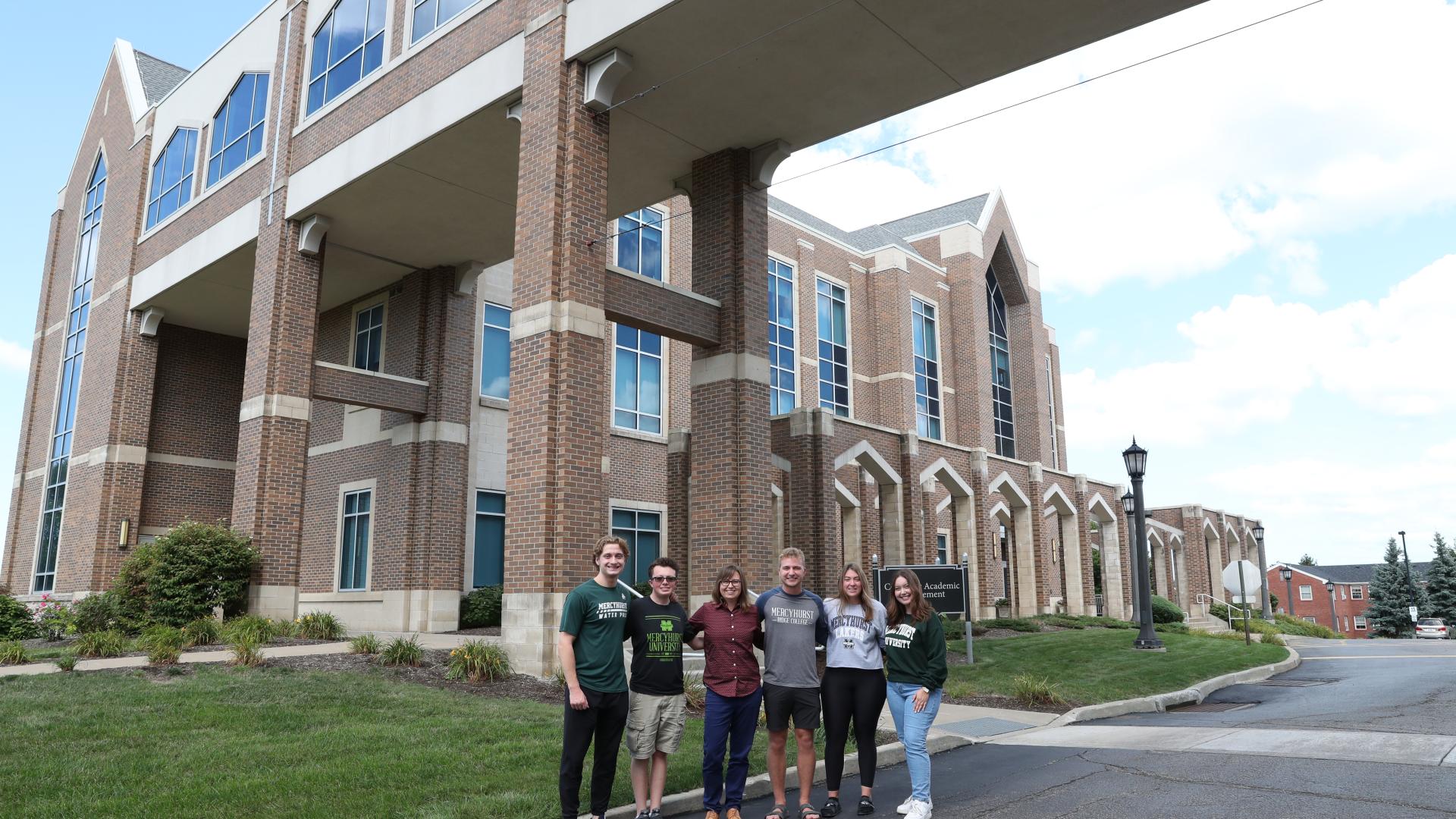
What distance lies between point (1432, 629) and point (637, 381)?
156ft

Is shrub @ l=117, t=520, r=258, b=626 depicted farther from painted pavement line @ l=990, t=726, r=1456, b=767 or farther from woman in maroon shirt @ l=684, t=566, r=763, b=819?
woman in maroon shirt @ l=684, t=566, r=763, b=819

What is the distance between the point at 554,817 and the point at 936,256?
38567 mm

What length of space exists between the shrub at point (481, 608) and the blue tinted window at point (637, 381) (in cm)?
534

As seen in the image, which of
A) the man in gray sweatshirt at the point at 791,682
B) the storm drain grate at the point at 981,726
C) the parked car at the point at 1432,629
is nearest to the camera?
the man in gray sweatshirt at the point at 791,682

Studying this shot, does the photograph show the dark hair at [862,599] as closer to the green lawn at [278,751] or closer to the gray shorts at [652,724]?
the gray shorts at [652,724]

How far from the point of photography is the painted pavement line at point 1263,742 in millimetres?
8195

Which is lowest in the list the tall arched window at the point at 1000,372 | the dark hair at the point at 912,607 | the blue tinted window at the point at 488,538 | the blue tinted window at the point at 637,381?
the dark hair at the point at 912,607

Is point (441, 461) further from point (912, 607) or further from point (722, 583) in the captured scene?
point (912, 607)

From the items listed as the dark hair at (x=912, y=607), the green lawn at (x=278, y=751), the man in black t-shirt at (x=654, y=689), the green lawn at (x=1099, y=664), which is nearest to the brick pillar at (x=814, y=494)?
the green lawn at (x=1099, y=664)

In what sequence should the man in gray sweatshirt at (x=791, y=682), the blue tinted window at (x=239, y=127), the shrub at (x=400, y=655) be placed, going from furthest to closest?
the blue tinted window at (x=239, y=127) → the shrub at (x=400, y=655) → the man in gray sweatshirt at (x=791, y=682)

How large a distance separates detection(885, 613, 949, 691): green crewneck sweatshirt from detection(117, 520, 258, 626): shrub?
16222mm

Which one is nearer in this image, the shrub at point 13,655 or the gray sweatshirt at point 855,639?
the gray sweatshirt at point 855,639

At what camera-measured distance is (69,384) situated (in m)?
28.7

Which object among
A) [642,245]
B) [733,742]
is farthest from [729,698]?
[642,245]
